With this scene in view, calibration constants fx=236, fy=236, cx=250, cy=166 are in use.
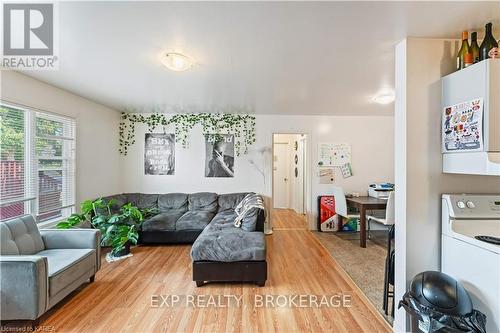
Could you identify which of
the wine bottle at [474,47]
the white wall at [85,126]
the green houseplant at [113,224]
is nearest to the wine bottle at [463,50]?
the wine bottle at [474,47]

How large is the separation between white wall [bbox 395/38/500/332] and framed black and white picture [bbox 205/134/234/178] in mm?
3398

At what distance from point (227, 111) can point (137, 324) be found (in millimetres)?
3504

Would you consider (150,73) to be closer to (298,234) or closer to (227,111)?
(227,111)

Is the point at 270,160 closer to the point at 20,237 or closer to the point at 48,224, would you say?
the point at 48,224

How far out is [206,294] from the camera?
245cm

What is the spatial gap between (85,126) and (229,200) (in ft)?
8.87

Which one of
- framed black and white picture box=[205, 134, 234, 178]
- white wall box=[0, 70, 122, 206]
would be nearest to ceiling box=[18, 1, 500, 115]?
white wall box=[0, 70, 122, 206]

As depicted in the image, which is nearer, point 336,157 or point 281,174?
point 336,157

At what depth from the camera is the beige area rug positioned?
8.33 feet

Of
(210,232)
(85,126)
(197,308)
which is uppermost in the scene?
(85,126)

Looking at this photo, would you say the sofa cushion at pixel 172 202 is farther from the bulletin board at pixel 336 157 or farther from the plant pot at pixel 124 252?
the bulletin board at pixel 336 157

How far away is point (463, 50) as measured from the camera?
1693 mm

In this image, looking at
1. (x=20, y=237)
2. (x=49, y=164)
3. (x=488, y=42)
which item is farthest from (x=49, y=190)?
(x=488, y=42)

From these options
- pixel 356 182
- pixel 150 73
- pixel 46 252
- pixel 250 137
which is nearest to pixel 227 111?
pixel 250 137
